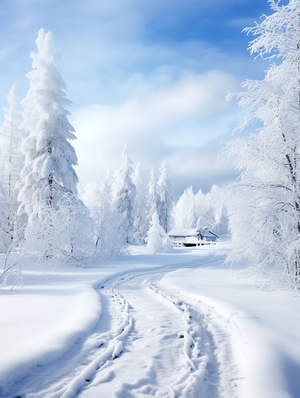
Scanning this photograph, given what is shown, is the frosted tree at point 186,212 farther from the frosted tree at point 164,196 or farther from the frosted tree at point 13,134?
the frosted tree at point 13,134

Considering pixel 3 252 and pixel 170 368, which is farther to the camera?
pixel 3 252

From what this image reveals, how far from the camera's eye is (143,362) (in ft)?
16.2

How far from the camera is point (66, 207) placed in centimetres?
2216

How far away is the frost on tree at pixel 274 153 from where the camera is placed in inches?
476

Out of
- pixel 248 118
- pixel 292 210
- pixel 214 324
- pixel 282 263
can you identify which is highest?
pixel 248 118

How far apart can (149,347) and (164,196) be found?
2250 inches

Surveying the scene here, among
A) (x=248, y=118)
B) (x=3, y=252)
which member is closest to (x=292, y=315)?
(x=248, y=118)

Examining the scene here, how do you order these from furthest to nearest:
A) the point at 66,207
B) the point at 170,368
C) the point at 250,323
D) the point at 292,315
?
the point at 66,207, the point at 292,315, the point at 250,323, the point at 170,368

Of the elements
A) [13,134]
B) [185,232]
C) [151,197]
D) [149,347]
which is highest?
[13,134]

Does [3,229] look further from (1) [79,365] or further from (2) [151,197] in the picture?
(2) [151,197]

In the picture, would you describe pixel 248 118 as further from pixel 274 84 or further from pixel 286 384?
pixel 286 384

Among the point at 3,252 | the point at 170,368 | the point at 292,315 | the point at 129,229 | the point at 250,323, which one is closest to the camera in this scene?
the point at 170,368

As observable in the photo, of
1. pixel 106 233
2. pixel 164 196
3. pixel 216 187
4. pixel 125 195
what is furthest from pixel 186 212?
pixel 216 187

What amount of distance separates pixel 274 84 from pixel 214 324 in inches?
373
